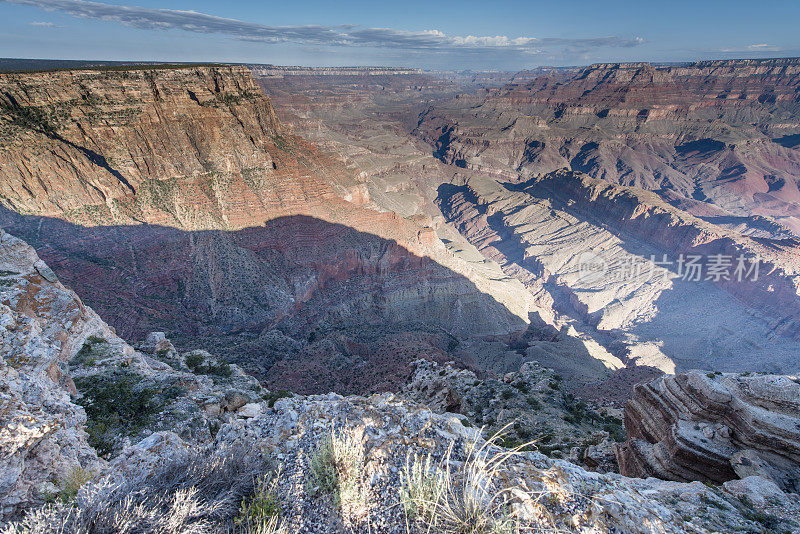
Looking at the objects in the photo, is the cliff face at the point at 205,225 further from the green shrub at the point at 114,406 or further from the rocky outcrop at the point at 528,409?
the green shrub at the point at 114,406

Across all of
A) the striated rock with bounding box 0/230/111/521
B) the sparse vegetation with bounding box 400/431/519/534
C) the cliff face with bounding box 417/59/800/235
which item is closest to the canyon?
the striated rock with bounding box 0/230/111/521

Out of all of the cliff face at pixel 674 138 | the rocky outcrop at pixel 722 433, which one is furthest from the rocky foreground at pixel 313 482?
the cliff face at pixel 674 138

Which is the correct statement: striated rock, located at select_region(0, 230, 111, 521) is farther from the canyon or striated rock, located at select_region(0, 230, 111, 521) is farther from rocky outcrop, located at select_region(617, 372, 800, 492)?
rocky outcrop, located at select_region(617, 372, 800, 492)

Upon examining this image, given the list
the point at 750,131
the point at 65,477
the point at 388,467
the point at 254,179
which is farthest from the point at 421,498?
the point at 750,131

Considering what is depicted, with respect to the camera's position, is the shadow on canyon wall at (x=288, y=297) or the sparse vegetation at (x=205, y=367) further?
the shadow on canyon wall at (x=288, y=297)

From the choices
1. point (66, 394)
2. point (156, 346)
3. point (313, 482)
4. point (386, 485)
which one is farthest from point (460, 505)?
point (156, 346)

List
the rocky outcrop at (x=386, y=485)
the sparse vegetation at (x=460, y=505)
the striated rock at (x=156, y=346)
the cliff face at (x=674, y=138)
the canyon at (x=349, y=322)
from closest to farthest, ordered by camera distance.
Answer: the sparse vegetation at (x=460, y=505)
the rocky outcrop at (x=386, y=485)
the canyon at (x=349, y=322)
the striated rock at (x=156, y=346)
the cliff face at (x=674, y=138)

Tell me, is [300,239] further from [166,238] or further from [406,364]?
[406,364]

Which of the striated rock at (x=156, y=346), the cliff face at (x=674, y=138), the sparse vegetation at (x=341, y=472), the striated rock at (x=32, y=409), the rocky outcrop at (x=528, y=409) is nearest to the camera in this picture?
the striated rock at (x=32, y=409)
